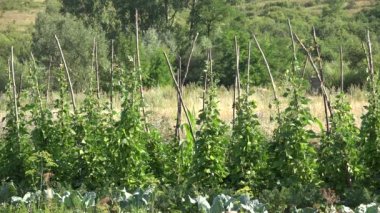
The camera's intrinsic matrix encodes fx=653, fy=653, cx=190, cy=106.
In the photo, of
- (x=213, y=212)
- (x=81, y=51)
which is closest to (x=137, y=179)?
(x=213, y=212)

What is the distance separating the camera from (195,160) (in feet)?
22.5

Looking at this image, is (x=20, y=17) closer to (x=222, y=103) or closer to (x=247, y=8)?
(x=247, y=8)

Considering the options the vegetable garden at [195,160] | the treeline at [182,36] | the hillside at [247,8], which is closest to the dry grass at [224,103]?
the treeline at [182,36]

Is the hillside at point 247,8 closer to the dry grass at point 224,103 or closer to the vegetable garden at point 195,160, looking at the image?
the dry grass at point 224,103

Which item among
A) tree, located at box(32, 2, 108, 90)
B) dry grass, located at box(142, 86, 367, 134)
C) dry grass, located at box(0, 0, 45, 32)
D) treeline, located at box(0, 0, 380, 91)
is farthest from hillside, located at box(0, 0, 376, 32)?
dry grass, located at box(142, 86, 367, 134)

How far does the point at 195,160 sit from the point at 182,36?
103ft

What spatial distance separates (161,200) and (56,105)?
2078 millimetres

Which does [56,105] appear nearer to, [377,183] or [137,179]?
[137,179]

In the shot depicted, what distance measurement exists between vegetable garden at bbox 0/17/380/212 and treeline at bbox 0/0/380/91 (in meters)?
9.71

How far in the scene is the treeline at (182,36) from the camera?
22406mm

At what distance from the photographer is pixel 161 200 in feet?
21.3

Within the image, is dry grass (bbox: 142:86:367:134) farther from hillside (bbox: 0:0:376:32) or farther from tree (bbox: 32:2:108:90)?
hillside (bbox: 0:0:376:32)

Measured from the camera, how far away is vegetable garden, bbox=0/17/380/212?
6.42 m

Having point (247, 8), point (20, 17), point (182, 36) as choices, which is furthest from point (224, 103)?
point (20, 17)
